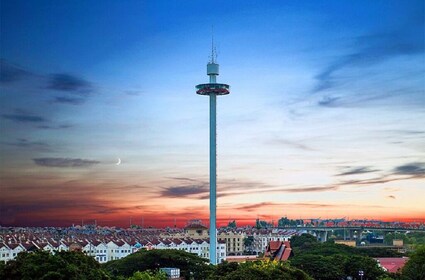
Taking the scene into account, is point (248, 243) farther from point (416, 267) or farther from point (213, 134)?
point (416, 267)

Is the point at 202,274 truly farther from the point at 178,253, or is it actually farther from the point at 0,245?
the point at 0,245

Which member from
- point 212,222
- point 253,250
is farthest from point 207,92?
point 253,250

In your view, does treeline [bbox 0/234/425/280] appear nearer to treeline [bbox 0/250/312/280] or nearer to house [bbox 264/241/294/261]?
treeline [bbox 0/250/312/280]

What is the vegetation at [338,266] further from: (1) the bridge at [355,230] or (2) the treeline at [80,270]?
(1) the bridge at [355,230]

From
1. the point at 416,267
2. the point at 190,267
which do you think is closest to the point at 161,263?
the point at 190,267

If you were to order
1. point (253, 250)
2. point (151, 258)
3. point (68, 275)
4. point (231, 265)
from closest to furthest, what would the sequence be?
point (68, 275) → point (231, 265) → point (151, 258) → point (253, 250)
